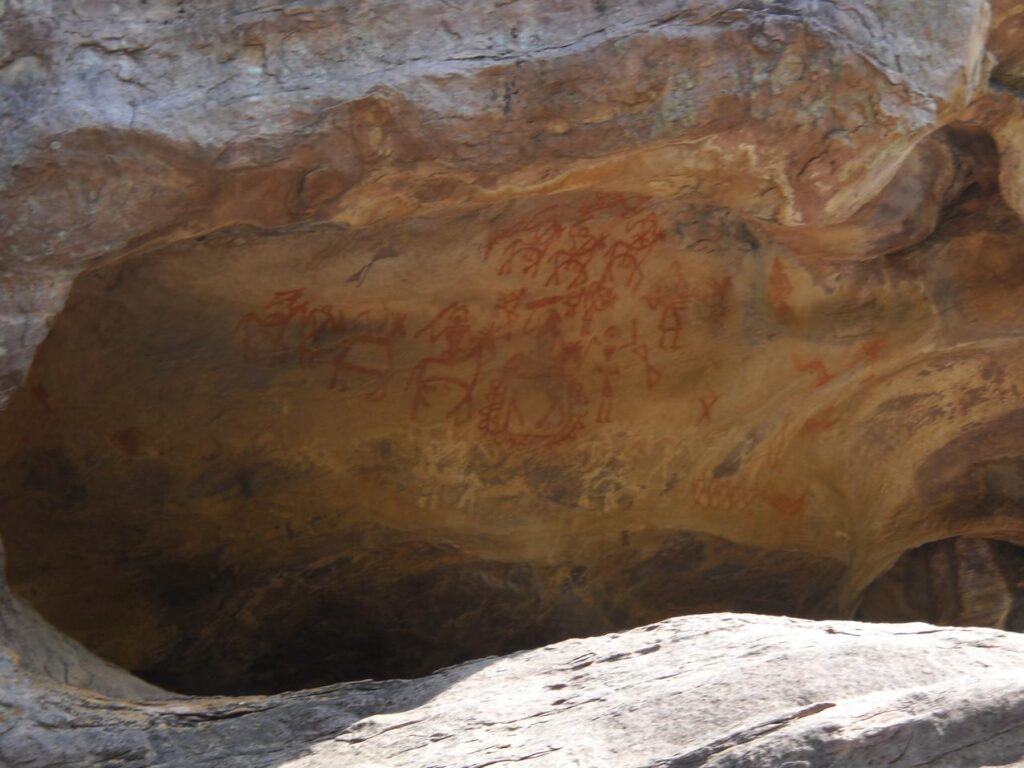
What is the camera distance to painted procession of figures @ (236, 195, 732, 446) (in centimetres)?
371

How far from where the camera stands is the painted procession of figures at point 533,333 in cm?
371

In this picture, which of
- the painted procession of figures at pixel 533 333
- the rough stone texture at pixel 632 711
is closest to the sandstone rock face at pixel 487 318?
the painted procession of figures at pixel 533 333

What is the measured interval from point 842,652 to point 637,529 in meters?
1.77

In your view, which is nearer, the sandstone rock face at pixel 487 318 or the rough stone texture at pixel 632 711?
the rough stone texture at pixel 632 711

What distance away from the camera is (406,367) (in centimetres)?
388

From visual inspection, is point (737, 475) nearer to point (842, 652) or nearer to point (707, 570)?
point (707, 570)

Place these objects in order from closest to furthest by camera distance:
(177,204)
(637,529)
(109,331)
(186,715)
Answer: (186,715)
(177,204)
(109,331)
(637,529)

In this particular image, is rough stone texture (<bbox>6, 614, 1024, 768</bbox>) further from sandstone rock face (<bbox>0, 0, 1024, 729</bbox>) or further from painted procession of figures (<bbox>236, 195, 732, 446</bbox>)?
painted procession of figures (<bbox>236, 195, 732, 446</bbox>)

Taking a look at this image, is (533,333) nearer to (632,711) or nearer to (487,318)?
(487,318)

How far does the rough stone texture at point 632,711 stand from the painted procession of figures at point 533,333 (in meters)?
1.31

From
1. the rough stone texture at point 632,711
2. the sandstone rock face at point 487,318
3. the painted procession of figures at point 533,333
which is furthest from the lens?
the painted procession of figures at point 533,333

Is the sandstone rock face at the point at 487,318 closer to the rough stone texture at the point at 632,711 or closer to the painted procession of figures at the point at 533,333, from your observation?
the painted procession of figures at the point at 533,333

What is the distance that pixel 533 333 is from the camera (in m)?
3.88

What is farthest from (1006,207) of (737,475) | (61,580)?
(61,580)
